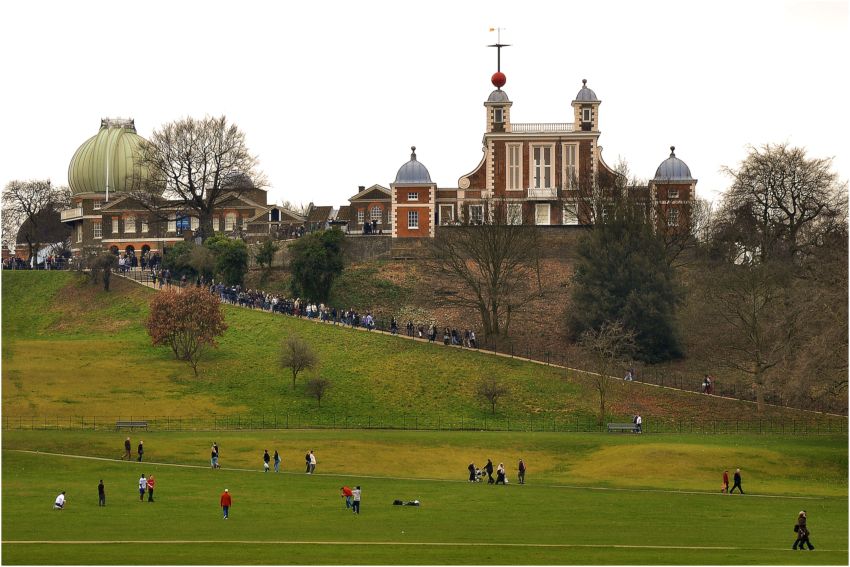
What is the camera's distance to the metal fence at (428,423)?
76562 mm

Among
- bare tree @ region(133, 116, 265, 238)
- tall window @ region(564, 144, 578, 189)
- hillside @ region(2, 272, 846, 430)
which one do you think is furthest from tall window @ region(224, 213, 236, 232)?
hillside @ region(2, 272, 846, 430)

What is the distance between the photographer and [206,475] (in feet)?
204

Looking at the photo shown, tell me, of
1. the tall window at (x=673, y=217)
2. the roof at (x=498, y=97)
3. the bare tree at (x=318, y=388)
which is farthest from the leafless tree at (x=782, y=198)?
the bare tree at (x=318, y=388)

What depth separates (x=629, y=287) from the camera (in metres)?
95.6

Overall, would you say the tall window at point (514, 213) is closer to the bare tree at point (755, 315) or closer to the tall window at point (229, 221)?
the bare tree at point (755, 315)

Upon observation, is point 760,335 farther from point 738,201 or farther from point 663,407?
point 738,201

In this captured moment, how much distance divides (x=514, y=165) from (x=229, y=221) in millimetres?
22510

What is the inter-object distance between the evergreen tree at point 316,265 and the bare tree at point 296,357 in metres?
18.5

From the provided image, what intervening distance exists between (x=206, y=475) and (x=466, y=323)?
4225cm

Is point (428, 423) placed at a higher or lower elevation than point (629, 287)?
lower

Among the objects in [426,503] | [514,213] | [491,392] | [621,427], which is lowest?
[426,503]

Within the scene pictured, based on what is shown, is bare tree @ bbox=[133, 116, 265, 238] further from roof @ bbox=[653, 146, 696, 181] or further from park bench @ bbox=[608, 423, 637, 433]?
park bench @ bbox=[608, 423, 637, 433]

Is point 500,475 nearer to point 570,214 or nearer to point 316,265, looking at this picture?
point 316,265

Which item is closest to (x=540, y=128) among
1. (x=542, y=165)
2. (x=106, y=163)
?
(x=542, y=165)
